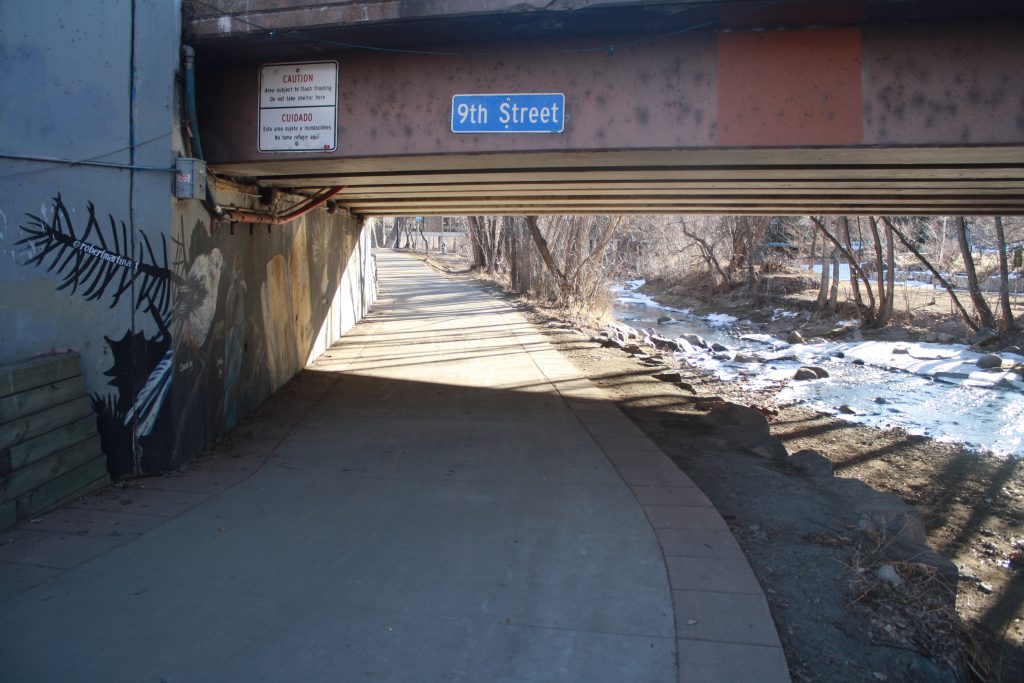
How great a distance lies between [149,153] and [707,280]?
33180 mm

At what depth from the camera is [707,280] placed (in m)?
37.2

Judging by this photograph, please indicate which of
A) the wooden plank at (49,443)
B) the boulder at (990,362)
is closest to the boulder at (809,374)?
the boulder at (990,362)

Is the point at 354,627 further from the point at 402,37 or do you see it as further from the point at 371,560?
the point at 402,37

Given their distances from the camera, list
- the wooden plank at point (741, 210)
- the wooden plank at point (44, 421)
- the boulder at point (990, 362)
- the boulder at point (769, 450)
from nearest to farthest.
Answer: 1. the wooden plank at point (44, 421)
2. the boulder at point (769, 450)
3. the wooden plank at point (741, 210)
4. the boulder at point (990, 362)

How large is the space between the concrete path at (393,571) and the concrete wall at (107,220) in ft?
2.57

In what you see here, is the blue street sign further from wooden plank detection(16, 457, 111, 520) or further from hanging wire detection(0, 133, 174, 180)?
wooden plank detection(16, 457, 111, 520)

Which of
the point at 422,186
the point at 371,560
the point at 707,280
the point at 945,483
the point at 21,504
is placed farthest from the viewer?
→ the point at 707,280

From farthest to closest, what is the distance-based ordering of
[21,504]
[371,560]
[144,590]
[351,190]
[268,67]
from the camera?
[351,190] → [268,67] → [21,504] → [371,560] → [144,590]

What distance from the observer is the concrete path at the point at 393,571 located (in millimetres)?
3691

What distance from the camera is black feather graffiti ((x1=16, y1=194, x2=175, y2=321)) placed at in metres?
6.03

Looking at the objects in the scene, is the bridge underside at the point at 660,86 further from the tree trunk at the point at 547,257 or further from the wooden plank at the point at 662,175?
the tree trunk at the point at 547,257

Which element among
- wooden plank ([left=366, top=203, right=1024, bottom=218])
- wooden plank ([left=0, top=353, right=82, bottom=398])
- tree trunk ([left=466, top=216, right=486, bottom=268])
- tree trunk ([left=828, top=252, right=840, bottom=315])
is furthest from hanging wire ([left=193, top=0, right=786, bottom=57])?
tree trunk ([left=466, top=216, right=486, bottom=268])

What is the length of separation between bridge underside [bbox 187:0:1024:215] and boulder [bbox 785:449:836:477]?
9.72 feet

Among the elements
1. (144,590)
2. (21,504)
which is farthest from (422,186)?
(144,590)
